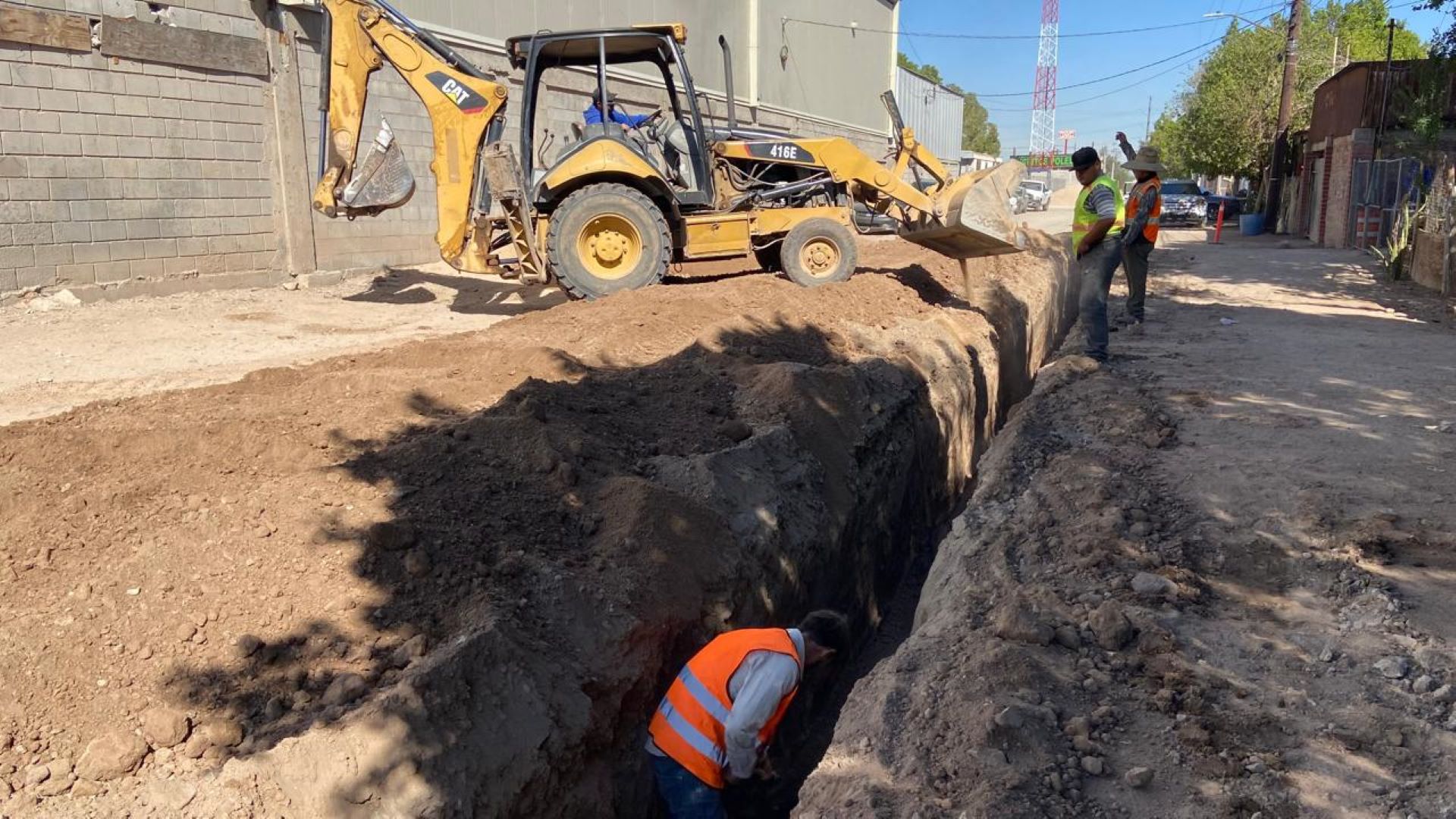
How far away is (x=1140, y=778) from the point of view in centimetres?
274

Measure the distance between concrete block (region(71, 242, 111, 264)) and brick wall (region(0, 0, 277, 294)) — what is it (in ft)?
0.03

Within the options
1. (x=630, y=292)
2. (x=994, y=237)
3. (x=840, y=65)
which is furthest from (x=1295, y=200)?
(x=630, y=292)

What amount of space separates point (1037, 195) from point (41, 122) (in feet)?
133

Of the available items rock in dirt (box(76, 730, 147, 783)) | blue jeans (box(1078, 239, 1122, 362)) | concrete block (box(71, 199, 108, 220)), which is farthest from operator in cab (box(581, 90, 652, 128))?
rock in dirt (box(76, 730, 147, 783))

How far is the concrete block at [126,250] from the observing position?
10.0 meters

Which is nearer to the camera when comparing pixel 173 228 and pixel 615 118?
pixel 615 118

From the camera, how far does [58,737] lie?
2.98 m

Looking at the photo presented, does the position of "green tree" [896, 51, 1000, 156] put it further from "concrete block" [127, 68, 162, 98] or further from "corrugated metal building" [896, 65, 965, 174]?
"concrete block" [127, 68, 162, 98]

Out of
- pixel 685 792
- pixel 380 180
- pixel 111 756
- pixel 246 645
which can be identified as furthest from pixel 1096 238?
pixel 111 756

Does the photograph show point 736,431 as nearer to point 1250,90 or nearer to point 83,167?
point 83,167

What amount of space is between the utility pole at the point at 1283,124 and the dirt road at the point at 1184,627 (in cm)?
2368

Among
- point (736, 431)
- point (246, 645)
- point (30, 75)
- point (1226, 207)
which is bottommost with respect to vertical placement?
point (246, 645)

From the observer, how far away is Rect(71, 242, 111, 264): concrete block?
9.75 meters

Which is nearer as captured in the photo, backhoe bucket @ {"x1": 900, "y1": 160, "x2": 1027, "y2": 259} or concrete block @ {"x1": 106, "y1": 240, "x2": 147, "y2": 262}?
backhoe bucket @ {"x1": 900, "y1": 160, "x2": 1027, "y2": 259}
